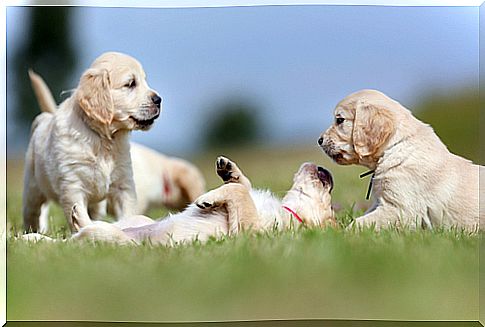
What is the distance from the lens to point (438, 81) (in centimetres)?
345

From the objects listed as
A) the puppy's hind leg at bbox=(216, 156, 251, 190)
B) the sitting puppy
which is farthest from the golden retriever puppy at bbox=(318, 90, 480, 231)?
the puppy's hind leg at bbox=(216, 156, 251, 190)

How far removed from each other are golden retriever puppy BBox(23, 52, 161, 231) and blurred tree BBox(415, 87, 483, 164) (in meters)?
1.38

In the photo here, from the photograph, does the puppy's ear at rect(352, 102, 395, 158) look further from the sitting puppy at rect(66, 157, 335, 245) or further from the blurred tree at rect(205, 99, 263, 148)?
the blurred tree at rect(205, 99, 263, 148)

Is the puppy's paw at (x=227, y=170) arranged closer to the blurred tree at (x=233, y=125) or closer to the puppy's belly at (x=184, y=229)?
the puppy's belly at (x=184, y=229)

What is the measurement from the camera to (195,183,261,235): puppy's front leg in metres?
2.85

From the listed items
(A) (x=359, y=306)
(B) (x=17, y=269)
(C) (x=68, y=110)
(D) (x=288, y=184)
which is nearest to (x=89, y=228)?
(B) (x=17, y=269)

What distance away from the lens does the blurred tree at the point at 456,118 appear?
319 cm

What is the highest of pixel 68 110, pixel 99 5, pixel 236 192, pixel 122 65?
pixel 99 5

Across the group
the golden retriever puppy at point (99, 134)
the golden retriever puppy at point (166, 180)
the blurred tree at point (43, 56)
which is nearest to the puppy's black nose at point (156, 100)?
the golden retriever puppy at point (99, 134)

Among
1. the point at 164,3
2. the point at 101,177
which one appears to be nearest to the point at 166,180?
the point at 101,177

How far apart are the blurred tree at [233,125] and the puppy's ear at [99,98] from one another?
3.23 ft

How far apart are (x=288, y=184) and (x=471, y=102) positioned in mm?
1240

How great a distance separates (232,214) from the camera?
2867 millimetres

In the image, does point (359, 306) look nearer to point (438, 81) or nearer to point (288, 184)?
point (438, 81)
